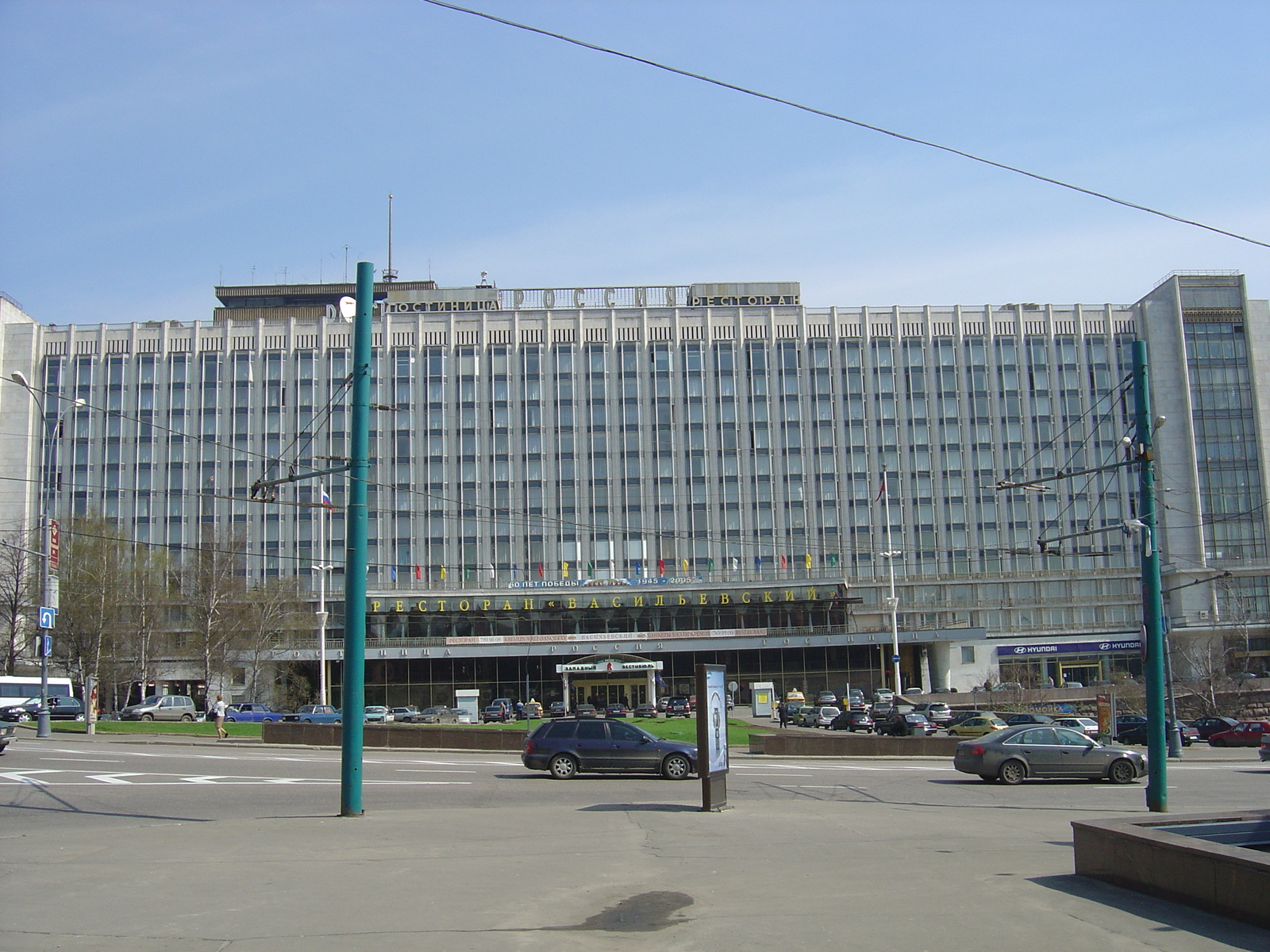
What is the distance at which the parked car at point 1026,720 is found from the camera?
125 ft

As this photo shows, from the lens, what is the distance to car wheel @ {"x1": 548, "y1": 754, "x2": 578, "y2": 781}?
1020 inches

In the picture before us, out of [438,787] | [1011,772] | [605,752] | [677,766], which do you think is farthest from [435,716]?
[1011,772]

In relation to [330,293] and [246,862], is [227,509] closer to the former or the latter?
[330,293]

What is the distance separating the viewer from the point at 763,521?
297ft

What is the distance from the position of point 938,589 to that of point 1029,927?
84.3m

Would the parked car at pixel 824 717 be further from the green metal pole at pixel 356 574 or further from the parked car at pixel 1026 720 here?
the green metal pole at pixel 356 574

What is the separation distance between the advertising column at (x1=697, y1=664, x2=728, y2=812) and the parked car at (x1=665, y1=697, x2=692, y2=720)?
41.8 m

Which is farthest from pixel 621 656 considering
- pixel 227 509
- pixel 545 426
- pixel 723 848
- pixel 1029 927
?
pixel 1029 927

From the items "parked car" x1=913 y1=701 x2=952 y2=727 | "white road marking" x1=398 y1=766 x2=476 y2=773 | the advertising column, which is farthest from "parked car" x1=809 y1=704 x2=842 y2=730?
the advertising column

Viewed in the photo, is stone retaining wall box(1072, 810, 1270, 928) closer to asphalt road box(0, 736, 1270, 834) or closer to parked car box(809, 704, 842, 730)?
asphalt road box(0, 736, 1270, 834)

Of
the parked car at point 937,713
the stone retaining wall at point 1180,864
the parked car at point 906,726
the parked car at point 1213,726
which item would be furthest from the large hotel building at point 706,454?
the stone retaining wall at point 1180,864

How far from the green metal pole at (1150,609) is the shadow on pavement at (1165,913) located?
8.43 metres

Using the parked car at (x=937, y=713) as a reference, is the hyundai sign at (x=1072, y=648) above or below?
above

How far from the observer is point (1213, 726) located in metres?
47.5
